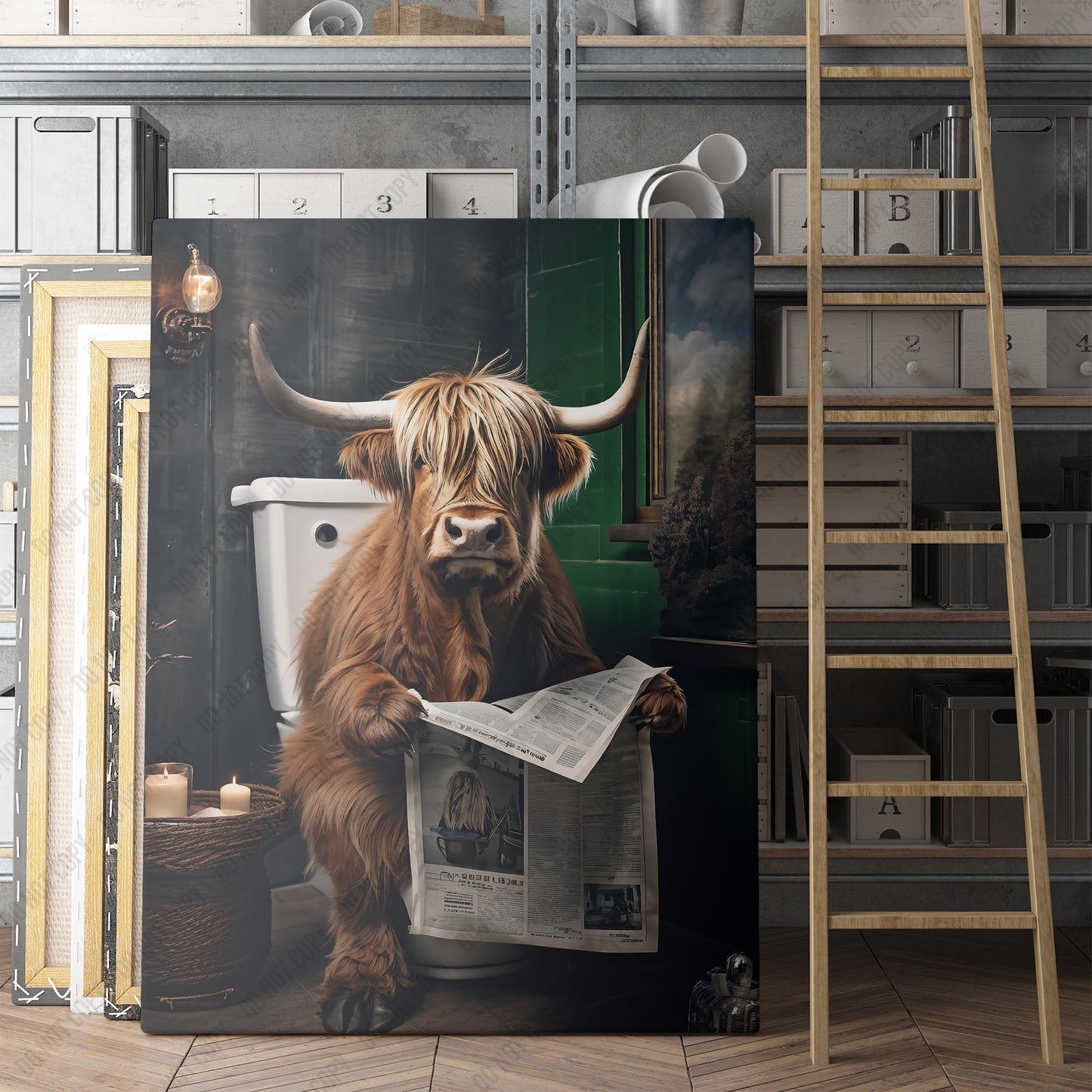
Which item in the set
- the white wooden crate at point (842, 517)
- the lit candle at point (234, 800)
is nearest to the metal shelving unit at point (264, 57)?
the white wooden crate at point (842, 517)

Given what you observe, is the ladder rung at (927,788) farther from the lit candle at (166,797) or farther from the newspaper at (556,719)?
the lit candle at (166,797)

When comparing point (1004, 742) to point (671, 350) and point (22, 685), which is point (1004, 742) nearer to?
point (671, 350)

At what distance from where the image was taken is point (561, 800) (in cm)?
208

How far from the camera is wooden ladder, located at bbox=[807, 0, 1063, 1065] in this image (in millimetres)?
2031

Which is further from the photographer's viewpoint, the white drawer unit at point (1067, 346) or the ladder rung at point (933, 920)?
the white drawer unit at point (1067, 346)

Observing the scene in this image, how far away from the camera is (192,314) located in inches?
81.8

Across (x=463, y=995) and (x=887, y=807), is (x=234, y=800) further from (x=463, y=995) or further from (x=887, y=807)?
(x=887, y=807)

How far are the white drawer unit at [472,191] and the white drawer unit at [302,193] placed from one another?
0.9 inches

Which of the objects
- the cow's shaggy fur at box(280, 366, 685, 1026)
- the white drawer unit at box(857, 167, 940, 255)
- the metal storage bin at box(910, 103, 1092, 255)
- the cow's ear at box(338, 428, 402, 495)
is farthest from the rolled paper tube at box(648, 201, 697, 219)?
the cow's ear at box(338, 428, 402, 495)

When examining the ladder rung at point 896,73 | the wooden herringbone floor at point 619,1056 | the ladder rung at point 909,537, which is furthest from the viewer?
the ladder rung at point 896,73

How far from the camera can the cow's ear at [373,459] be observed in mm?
2072

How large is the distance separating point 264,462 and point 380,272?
45 cm

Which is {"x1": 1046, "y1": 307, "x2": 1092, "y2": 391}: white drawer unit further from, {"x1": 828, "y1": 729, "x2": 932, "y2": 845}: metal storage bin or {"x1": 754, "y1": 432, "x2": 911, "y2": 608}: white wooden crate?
{"x1": 828, "y1": 729, "x2": 932, "y2": 845}: metal storage bin

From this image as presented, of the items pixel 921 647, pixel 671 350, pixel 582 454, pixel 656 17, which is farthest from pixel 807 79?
pixel 921 647
